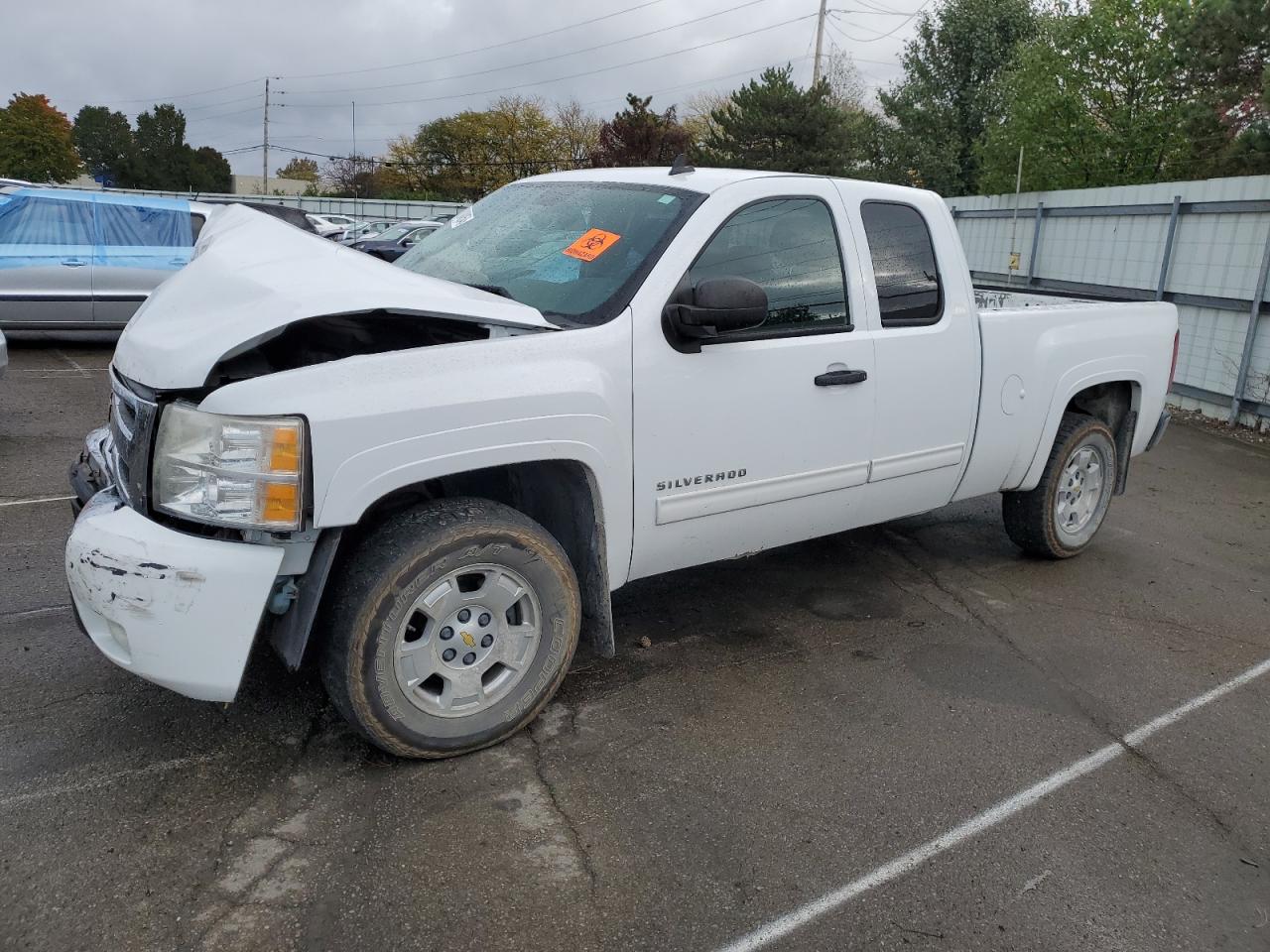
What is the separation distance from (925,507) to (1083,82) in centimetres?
1794

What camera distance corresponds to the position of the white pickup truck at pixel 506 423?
9.35ft

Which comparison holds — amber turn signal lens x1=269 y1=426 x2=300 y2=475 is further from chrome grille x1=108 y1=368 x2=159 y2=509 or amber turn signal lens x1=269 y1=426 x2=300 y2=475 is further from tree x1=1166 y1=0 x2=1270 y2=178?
tree x1=1166 y1=0 x2=1270 y2=178

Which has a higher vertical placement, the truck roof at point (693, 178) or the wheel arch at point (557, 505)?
the truck roof at point (693, 178)

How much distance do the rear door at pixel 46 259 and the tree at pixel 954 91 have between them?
92.8ft

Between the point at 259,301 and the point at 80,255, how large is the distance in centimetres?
906

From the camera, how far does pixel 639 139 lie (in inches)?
1786

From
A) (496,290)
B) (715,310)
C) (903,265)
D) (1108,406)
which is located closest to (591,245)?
(496,290)

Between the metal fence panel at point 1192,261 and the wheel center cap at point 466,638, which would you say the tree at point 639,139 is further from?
the wheel center cap at point 466,638

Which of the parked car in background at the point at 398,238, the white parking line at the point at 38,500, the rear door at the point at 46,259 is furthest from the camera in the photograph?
the parked car in background at the point at 398,238

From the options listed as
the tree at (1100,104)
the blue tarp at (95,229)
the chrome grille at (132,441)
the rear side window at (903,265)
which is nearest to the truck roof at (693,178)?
the rear side window at (903,265)

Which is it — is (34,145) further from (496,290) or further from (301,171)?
(496,290)

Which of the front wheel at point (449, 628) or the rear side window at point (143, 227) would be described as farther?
the rear side window at point (143, 227)

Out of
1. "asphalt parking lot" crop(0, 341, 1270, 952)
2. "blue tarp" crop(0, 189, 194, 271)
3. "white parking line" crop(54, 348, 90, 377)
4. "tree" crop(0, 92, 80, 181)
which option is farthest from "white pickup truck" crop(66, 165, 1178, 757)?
"tree" crop(0, 92, 80, 181)

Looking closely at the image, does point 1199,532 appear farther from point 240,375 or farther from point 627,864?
point 240,375
